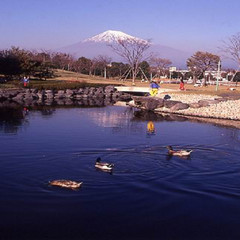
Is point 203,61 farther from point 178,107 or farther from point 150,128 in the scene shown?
point 150,128

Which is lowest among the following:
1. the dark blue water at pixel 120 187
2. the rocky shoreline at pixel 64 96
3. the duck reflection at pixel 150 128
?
the dark blue water at pixel 120 187

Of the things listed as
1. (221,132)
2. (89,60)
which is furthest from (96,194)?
(89,60)

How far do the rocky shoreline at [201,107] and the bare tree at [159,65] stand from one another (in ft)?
151

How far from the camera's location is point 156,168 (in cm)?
1237

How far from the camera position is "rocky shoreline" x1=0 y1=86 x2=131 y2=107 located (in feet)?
124

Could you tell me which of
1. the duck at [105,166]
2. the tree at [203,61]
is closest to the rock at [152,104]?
the duck at [105,166]

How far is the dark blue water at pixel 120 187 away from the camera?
8195mm

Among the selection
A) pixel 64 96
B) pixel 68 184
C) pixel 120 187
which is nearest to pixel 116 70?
pixel 64 96

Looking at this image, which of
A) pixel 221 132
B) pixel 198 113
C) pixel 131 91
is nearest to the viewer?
pixel 221 132

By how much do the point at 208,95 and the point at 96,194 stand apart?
2985cm

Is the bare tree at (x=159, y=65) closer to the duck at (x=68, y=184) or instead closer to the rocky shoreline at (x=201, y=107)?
the rocky shoreline at (x=201, y=107)

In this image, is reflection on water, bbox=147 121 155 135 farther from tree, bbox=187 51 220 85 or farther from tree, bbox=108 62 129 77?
tree, bbox=108 62 129 77

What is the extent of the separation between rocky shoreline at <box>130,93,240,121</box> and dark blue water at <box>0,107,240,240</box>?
26.1 ft

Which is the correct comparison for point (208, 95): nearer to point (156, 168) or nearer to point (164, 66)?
point (156, 168)
